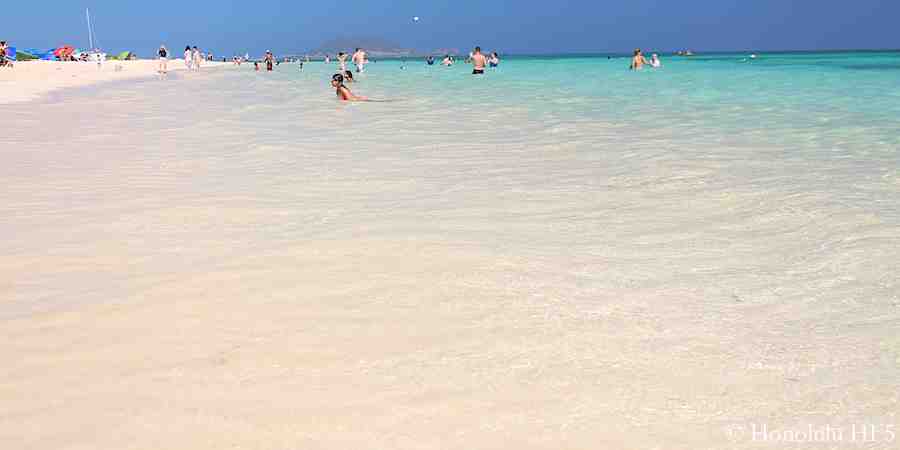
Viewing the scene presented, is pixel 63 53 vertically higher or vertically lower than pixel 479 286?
higher

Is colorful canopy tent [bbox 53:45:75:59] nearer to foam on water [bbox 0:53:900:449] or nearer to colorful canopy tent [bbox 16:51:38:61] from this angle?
colorful canopy tent [bbox 16:51:38:61]

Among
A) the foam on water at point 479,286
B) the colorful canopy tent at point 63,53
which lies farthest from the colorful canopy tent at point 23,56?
the foam on water at point 479,286

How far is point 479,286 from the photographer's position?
13.4 feet

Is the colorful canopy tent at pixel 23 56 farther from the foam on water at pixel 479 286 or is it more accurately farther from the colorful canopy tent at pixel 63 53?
the foam on water at pixel 479 286

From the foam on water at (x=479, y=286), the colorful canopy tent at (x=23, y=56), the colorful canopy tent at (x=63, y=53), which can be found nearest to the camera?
the foam on water at (x=479, y=286)

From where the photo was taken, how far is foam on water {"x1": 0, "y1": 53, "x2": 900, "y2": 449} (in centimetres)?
271

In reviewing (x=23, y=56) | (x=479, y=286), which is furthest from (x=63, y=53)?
(x=479, y=286)

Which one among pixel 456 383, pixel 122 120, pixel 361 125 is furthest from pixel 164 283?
pixel 122 120

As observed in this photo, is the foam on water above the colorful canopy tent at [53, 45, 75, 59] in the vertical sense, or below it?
below

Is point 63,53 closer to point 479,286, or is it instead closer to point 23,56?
point 23,56

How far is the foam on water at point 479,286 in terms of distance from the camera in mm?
2707

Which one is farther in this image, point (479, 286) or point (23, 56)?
point (23, 56)

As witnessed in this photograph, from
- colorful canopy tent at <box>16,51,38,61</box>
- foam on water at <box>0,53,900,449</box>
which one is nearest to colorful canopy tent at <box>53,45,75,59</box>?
colorful canopy tent at <box>16,51,38,61</box>

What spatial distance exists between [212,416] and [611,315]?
1.81 m
